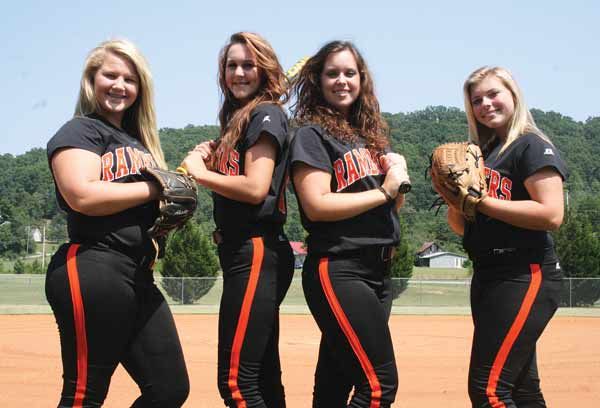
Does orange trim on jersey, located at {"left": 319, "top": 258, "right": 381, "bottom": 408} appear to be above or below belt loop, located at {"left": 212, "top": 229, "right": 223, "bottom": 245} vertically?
below

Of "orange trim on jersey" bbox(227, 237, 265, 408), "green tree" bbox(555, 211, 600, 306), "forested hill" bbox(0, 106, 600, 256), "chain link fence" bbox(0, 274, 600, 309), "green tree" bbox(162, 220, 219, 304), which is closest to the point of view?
"orange trim on jersey" bbox(227, 237, 265, 408)

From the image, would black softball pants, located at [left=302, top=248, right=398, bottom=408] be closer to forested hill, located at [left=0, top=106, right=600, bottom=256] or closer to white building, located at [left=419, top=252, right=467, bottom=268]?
forested hill, located at [left=0, top=106, right=600, bottom=256]

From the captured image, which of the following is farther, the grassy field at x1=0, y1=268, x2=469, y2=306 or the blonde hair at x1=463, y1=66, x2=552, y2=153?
the grassy field at x1=0, y1=268, x2=469, y2=306

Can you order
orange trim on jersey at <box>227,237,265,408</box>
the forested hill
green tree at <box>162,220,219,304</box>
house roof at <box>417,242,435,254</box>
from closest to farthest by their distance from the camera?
orange trim on jersey at <box>227,237,265,408</box>
green tree at <box>162,220,219,304</box>
the forested hill
house roof at <box>417,242,435,254</box>

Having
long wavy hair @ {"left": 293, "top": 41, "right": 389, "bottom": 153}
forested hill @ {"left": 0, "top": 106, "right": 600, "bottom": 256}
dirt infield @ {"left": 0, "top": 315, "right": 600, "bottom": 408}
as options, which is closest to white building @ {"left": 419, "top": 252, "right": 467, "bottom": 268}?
forested hill @ {"left": 0, "top": 106, "right": 600, "bottom": 256}

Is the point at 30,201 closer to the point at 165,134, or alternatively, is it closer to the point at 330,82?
the point at 165,134

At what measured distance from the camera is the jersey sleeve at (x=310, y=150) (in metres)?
3.69

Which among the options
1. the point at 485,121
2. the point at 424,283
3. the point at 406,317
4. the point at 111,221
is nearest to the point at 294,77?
the point at 485,121

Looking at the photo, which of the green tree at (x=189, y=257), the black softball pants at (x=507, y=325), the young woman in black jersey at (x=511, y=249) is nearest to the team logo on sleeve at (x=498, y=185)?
the young woman in black jersey at (x=511, y=249)

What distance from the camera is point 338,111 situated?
3.99m

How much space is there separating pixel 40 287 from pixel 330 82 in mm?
25838

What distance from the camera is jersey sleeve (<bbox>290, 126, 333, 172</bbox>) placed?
3.69 metres

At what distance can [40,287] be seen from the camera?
2728 centimetres

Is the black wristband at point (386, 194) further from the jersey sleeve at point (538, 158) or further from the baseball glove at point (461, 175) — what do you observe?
the jersey sleeve at point (538, 158)
